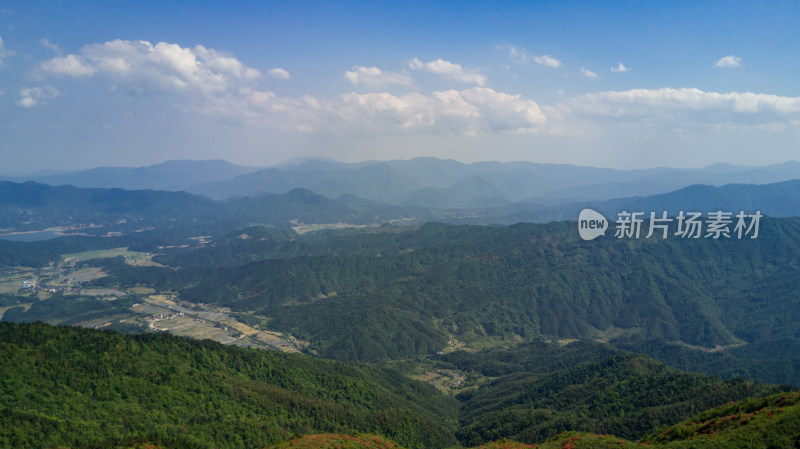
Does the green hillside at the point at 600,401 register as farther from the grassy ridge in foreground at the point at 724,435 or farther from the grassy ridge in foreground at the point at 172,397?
the grassy ridge in foreground at the point at 724,435

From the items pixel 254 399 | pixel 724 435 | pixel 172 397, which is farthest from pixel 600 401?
pixel 172 397

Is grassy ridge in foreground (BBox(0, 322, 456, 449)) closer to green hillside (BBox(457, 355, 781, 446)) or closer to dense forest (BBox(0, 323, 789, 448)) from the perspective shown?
dense forest (BBox(0, 323, 789, 448))

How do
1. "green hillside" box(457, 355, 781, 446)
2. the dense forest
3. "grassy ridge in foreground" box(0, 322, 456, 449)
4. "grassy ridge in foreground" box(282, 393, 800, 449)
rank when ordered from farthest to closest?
1. "green hillside" box(457, 355, 781, 446)
2. the dense forest
3. "grassy ridge in foreground" box(0, 322, 456, 449)
4. "grassy ridge in foreground" box(282, 393, 800, 449)

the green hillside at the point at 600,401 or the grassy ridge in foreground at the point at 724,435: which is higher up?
the grassy ridge in foreground at the point at 724,435

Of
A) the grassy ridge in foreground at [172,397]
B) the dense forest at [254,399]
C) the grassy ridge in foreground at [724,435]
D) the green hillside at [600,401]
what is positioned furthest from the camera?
the green hillside at [600,401]

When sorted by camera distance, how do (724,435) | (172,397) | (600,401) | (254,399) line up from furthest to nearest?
(600,401), (254,399), (172,397), (724,435)

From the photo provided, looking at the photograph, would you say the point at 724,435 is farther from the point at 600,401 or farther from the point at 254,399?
the point at 254,399

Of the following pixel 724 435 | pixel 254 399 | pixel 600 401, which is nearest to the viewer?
pixel 724 435

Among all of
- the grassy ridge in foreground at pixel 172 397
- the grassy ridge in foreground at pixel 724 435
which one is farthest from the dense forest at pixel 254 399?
the grassy ridge in foreground at pixel 724 435

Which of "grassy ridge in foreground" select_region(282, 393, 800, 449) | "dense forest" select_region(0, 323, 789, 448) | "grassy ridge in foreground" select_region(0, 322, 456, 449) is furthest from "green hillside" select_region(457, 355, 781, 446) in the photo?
"grassy ridge in foreground" select_region(282, 393, 800, 449)

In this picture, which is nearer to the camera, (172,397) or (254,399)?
(172,397)

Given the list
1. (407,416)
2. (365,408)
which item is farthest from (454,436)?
(365,408)

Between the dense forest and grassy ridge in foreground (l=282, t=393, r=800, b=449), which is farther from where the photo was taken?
the dense forest
